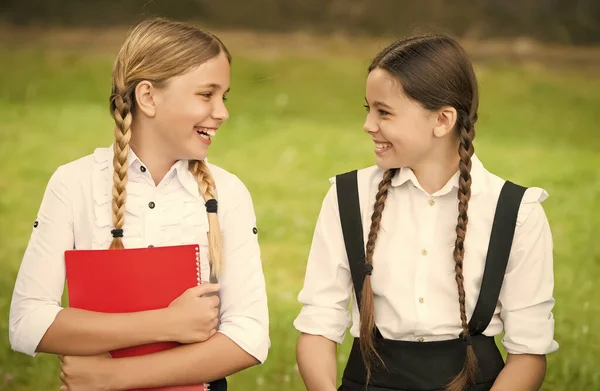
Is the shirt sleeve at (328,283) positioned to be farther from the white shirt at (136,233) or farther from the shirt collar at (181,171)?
the shirt collar at (181,171)

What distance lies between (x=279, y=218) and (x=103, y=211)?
6.36ft

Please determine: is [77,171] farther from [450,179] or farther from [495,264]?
[495,264]

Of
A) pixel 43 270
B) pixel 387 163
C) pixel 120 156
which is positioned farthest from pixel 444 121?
pixel 43 270

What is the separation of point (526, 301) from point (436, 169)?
0.38 meters

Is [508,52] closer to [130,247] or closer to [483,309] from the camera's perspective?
[483,309]

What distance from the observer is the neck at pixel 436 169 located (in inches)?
91.3

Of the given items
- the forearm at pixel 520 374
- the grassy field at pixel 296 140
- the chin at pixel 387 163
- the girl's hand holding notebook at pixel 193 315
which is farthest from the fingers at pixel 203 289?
the grassy field at pixel 296 140

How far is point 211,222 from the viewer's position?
7.26 ft

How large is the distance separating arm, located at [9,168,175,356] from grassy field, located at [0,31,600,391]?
1.39 metres

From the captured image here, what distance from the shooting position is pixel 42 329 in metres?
2.14

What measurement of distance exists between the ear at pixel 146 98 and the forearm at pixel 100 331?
471 mm

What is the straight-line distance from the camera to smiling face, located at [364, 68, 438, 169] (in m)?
2.25

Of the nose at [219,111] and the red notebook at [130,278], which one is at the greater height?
the nose at [219,111]

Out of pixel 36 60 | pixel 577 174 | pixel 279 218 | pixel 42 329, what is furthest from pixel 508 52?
pixel 42 329
